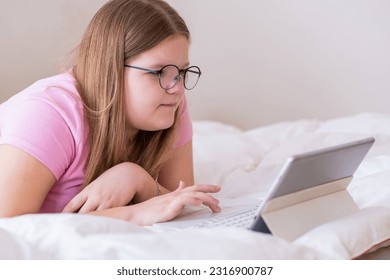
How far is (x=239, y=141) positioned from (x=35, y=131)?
100 centimetres

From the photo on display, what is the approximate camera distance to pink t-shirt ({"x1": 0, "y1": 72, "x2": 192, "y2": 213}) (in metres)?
1.21

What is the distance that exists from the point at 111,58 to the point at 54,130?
0.68 feet

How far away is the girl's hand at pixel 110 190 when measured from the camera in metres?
1.28

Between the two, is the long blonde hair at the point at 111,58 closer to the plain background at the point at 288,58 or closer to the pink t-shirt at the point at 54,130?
the pink t-shirt at the point at 54,130

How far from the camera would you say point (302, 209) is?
1.07 m

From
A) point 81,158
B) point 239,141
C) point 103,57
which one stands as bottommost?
point 239,141

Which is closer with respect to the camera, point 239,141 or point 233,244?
point 233,244

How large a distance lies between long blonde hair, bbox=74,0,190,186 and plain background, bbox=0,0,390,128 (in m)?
1.33

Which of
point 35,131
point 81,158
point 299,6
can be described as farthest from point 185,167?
point 299,6

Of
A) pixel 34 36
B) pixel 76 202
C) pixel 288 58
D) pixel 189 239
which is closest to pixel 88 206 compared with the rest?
pixel 76 202

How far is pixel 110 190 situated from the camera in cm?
130

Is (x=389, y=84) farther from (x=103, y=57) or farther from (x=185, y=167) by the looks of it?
(x=103, y=57)

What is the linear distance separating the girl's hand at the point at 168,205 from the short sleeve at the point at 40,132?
0.18 m

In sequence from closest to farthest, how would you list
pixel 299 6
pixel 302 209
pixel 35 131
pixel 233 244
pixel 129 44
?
pixel 233 244 → pixel 302 209 → pixel 35 131 → pixel 129 44 → pixel 299 6
